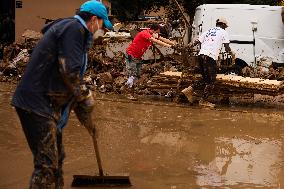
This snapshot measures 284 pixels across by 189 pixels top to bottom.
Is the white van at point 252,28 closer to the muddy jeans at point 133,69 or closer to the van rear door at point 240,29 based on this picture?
the van rear door at point 240,29

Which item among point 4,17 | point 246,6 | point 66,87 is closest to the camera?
point 66,87

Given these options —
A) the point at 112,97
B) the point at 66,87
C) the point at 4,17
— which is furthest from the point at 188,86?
the point at 4,17

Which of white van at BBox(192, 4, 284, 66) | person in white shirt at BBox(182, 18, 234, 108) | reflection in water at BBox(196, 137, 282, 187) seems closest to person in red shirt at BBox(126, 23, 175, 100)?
person in white shirt at BBox(182, 18, 234, 108)

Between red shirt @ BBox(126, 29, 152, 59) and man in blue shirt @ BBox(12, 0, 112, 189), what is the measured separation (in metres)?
7.23

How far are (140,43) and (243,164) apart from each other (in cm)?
574

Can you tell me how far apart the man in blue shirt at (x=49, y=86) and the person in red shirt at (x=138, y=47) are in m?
6.85

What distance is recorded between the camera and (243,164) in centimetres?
627

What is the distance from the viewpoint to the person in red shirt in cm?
1115

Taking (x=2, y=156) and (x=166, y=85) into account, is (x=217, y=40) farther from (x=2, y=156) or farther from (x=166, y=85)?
(x=2, y=156)

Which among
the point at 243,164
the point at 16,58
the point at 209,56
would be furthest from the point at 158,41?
the point at 16,58

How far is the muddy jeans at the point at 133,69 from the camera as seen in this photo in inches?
470

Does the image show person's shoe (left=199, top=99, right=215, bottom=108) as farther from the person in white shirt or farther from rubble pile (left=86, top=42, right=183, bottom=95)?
rubble pile (left=86, top=42, right=183, bottom=95)

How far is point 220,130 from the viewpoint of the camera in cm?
822

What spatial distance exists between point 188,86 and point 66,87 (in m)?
6.94
